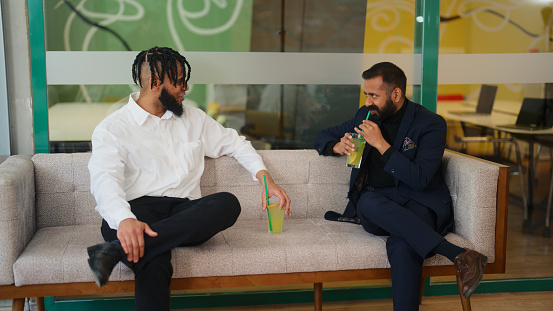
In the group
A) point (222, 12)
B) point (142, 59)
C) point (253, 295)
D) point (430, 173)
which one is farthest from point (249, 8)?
point (253, 295)

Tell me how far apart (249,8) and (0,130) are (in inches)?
54.1

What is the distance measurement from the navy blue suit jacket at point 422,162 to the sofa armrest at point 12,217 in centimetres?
145

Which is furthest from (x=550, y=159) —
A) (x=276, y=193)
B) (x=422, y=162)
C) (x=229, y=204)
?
(x=229, y=204)

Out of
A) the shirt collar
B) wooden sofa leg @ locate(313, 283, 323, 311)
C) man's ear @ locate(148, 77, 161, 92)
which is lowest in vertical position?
wooden sofa leg @ locate(313, 283, 323, 311)

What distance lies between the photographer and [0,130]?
113 inches

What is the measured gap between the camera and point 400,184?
8.71 ft

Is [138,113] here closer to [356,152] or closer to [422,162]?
[356,152]

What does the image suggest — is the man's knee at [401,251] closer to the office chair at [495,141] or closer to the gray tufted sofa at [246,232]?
the gray tufted sofa at [246,232]

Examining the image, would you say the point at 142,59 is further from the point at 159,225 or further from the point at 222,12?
the point at 159,225

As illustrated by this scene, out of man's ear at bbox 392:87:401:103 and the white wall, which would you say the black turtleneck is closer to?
man's ear at bbox 392:87:401:103

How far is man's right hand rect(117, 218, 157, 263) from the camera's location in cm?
206

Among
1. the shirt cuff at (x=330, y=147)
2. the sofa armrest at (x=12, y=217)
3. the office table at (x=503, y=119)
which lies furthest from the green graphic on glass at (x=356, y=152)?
the sofa armrest at (x=12, y=217)

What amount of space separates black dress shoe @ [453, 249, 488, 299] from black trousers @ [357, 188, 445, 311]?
0.11 metres

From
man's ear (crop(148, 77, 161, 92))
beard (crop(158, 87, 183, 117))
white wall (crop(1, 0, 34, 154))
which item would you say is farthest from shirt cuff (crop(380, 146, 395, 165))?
white wall (crop(1, 0, 34, 154))
